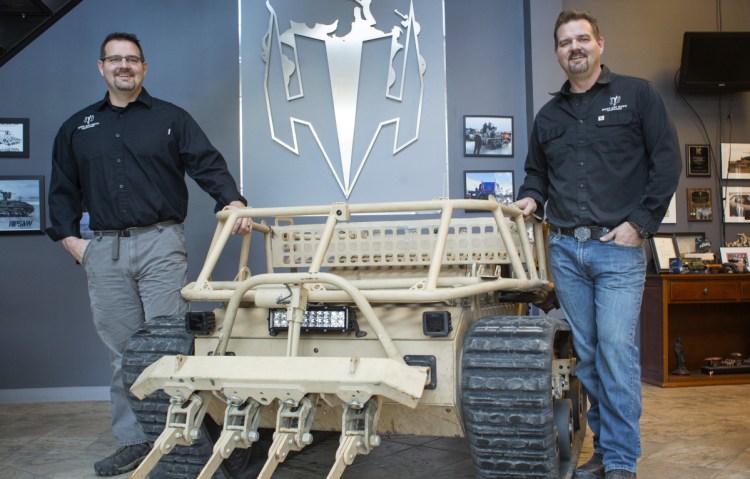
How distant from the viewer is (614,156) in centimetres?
304

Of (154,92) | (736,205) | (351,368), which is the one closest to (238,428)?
(351,368)

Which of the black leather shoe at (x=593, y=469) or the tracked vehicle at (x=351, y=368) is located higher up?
the tracked vehicle at (x=351, y=368)

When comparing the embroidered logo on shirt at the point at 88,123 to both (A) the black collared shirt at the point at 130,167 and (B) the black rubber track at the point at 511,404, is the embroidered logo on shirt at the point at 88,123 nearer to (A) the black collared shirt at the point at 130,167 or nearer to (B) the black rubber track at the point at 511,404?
(A) the black collared shirt at the point at 130,167

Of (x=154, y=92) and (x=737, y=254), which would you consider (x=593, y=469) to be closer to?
(x=737, y=254)

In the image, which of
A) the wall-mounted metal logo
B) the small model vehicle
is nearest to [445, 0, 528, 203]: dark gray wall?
the wall-mounted metal logo

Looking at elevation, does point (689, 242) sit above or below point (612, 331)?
above

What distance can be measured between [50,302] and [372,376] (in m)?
4.13

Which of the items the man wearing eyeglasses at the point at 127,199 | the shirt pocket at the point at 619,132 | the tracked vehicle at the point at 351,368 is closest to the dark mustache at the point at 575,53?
the shirt pocket at the point at 619,132

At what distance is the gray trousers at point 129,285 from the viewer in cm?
354

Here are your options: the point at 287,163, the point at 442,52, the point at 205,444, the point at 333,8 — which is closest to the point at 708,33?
the point at 442,52

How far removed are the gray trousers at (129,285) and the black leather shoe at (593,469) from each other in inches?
79.5

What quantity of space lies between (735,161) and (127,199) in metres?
5.23

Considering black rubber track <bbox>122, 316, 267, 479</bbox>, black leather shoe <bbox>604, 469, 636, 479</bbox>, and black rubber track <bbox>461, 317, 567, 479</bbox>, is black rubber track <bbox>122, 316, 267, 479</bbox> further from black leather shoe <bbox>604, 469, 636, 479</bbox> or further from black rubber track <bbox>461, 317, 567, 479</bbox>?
black leather shoe <bbox>604, 469, 636, 479</bbox>

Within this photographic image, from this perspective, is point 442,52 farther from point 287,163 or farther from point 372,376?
point 372,376
